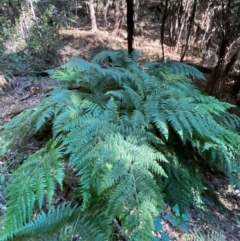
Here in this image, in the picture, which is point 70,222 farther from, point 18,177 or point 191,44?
point 191,44

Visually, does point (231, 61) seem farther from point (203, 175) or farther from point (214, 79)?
point (203, 175)

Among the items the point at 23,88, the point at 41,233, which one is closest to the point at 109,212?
the point at 41,233

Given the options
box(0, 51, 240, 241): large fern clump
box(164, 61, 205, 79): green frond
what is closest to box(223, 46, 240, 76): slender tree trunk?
box(164, 61, 205, 79): green frond

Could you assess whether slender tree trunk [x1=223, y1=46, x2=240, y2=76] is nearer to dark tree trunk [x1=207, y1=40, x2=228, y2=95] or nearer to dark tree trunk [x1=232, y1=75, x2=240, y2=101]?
dark tree trunk [x1=207, y1=40, x2=228, y2=95]

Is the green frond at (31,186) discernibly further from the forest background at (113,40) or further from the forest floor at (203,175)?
the forest background at (113,40)

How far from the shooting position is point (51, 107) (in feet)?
6.26

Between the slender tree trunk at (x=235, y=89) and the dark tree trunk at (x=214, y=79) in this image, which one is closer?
the dark tree trunk at (x=214, y=79)

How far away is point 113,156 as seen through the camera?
1402 millimetres

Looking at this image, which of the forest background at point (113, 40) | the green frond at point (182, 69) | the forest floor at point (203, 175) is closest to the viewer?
the forest floor at point (203, 175)

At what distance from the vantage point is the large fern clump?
1.31 meters

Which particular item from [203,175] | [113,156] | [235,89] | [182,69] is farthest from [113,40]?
[113,156]

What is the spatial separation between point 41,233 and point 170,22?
5101 millimetres

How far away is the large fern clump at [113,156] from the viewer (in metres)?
1.31

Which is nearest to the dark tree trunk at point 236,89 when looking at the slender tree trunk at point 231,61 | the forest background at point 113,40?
the forest background at point 113,40
